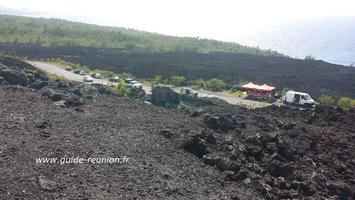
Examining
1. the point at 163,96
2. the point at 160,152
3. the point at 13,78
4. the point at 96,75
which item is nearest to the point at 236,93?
the point at 163,96

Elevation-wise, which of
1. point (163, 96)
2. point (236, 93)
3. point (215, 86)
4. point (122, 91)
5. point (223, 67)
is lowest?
point (223, 67)

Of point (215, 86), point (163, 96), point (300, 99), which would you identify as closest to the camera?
point (163, 96)

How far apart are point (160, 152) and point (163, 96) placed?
60.9ft

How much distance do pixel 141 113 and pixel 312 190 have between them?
1382 centimetres

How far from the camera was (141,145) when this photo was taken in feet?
66.3

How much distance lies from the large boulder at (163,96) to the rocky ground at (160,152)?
6.24 meters

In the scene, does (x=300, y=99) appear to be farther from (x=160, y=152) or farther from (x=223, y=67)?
(x=223, y=67)

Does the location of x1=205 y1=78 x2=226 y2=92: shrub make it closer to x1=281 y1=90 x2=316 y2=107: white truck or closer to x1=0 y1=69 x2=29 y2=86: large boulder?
x1=281 y1=90 x2=316 y2=107: white truck

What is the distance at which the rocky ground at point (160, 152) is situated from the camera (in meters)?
15.4

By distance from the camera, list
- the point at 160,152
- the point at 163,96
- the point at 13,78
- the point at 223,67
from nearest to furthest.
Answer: the point at 160,152 → the point at 13,78 → the point at 163,96 → the point at 223,67

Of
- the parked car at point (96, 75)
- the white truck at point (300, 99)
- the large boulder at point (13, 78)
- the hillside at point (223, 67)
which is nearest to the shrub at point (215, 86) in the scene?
the hillside at point (223, 67)

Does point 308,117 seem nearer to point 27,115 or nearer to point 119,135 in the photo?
point 119,135

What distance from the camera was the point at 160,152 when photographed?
64.3 feet

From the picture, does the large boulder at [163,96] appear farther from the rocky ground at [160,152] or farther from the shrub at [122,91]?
the rocky ground at [160,152]
